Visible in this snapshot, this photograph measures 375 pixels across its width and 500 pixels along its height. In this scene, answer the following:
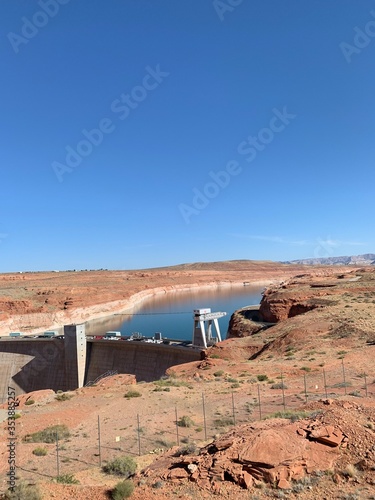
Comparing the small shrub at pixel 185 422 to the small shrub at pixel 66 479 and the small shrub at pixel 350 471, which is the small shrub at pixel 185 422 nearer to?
the small shrub at pixel 66 479

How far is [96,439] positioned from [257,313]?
3990cm

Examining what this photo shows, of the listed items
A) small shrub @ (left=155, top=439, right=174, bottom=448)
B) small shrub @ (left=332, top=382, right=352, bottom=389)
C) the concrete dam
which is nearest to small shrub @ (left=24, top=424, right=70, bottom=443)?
small shrub @ (left=155, top=439, right=174, bottom=448)

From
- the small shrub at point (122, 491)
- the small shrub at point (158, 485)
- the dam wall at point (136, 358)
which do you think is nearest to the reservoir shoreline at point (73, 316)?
the dam wall at point (136, 358)

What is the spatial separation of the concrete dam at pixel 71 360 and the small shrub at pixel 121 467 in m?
25.8

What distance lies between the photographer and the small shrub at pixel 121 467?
33.6ft

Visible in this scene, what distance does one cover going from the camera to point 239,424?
1374cm

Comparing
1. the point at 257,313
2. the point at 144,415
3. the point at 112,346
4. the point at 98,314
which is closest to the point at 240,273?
the point at 98,314

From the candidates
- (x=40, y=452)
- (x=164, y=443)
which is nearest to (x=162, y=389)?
(x=164, y=443)

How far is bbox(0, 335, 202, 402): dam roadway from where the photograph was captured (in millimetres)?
38031

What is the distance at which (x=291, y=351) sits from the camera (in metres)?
27.8

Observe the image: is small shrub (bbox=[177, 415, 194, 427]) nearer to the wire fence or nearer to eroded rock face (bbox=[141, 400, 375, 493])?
→ the wire fence

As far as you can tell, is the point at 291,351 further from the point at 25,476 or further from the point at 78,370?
the point at 78,370

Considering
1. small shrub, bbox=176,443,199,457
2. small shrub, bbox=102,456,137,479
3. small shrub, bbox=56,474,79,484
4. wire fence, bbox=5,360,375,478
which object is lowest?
wire fence, bbox=5,360,375,478

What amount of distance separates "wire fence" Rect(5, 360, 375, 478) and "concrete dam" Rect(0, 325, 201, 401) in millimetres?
17582
